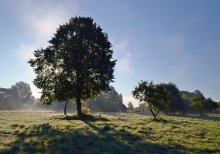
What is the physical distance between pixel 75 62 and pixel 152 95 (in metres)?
18.4

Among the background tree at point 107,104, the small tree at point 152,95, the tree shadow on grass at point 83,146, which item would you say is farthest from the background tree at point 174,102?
the tree shadow on grass at point 83,146

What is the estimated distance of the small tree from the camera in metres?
66.8

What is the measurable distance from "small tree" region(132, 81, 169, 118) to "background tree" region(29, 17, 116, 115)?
23.5ft

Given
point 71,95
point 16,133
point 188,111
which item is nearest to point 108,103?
point 188,111

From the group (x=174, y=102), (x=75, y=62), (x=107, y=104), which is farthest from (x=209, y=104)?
(x=75, y=62)

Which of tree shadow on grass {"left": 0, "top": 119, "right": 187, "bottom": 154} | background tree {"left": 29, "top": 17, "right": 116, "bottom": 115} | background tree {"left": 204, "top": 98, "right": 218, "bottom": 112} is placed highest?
background tree {"left": 29, "top": 17, "right": 116, "bottom": 115}

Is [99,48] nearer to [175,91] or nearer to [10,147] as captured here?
[10,147]

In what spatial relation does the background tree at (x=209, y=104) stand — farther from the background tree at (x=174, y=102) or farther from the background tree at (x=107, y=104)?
the background tree at (x=107, y=104)

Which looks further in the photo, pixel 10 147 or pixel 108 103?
pixel 108 103

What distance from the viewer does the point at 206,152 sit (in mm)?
23625

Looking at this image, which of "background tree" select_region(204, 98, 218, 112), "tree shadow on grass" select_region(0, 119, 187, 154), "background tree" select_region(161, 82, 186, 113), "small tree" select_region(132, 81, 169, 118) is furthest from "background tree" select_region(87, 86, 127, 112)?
"tree shadow on grass" select_region(0, 119, 187, 154)

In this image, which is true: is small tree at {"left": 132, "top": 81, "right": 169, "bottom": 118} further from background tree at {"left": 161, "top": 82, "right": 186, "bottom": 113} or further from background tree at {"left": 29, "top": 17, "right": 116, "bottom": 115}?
background tree at {"left": 161, "top": 82, "right": 186, "bottom": 113}

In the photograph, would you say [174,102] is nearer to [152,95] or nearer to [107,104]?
[107,104]

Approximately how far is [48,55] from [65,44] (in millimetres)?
4603
